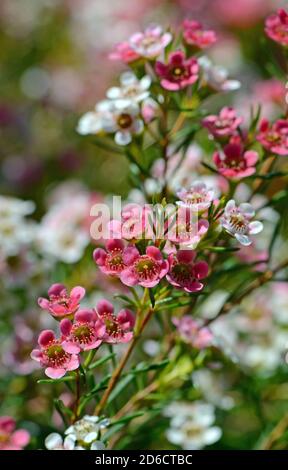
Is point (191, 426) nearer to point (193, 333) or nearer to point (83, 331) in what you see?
point (193, 333)

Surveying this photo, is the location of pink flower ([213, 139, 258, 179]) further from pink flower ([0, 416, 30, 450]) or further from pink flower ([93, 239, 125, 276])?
pink flower ([0, 416, 30, 450])

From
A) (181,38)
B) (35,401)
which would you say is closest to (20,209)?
(35,401)

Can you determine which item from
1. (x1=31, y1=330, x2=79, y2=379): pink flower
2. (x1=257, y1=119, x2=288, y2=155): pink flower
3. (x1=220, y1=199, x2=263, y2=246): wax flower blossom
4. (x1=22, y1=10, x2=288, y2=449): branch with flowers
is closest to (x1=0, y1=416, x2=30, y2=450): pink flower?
(x1=22, y1=10, x2=288, y2=449): branch with flowers

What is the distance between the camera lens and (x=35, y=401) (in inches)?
49.0

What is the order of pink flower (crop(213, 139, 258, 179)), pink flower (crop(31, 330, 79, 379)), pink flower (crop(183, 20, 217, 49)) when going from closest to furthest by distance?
pink flower (crop(31, 330, 79, 379))
pink flower (crop(213, 139, 258, 179))
pink flower (crop(183, 20, 217, 49))

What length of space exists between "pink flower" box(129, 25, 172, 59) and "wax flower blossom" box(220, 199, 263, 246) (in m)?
0.28

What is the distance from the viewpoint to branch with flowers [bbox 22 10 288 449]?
812 millimetres

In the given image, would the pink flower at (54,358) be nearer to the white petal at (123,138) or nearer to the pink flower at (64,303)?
the pink flower at (64,303)

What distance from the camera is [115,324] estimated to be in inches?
32.9

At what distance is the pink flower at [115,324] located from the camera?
2.68 feet

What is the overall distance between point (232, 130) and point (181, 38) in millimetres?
178

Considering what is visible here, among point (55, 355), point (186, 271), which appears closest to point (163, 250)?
point (186, 271)

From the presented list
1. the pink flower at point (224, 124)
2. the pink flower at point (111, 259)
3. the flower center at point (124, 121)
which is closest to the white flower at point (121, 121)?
the flower center at point (124, 121)
